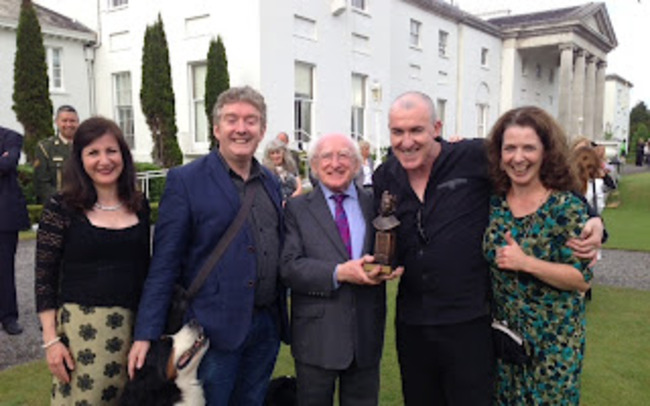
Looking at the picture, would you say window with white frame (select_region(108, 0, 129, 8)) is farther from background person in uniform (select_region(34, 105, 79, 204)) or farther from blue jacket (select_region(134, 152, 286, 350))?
blue jacket (select_region(134, 152, 286, 350))

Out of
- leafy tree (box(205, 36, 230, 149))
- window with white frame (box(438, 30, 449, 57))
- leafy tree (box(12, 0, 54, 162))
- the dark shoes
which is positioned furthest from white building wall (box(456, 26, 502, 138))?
the dark shoes

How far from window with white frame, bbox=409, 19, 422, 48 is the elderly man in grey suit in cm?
2390

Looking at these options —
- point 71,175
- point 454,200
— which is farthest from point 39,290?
point 454,200

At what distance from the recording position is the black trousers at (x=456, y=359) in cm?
260

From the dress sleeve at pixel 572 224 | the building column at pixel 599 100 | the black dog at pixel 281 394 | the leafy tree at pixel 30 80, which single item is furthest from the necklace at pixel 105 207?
the building column at pixel 599 100

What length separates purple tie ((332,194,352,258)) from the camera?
105 inches

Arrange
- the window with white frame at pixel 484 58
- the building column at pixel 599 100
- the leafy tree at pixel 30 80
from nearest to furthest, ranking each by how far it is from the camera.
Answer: the leafy tree at pixel 30 80 < the window with white frame at pixel 484 58 < the building column at pixel 599 100

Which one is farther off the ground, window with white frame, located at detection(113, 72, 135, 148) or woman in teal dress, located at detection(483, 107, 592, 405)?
window with white frame, located at detection(113, 72, 135, 148)

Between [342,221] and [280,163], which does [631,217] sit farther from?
[342,221]

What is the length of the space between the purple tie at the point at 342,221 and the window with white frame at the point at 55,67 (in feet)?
65.2

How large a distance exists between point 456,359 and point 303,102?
1682 cm

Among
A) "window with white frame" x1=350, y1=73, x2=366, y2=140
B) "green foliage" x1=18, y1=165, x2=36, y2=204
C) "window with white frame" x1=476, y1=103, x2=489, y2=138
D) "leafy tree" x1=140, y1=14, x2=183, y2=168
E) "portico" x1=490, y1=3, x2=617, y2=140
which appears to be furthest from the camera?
"portico" x1=490, y1=3, x2=617, y2=140

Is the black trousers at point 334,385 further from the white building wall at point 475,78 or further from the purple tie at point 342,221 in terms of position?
the white building wall at point 475,78

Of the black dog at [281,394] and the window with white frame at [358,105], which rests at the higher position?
the window with white frame at [358,105]
